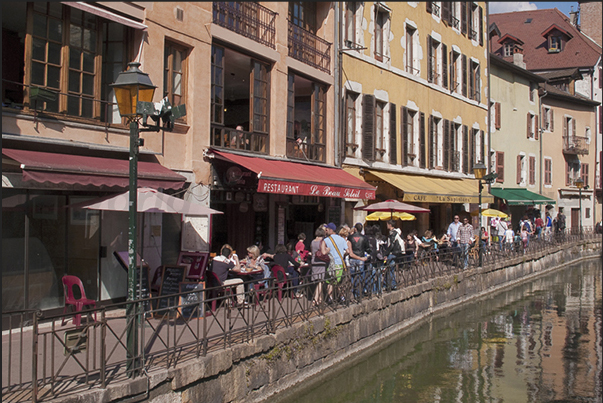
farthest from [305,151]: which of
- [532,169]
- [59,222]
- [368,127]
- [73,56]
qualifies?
[532,169]

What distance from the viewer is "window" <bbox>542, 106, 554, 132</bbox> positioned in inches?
1511

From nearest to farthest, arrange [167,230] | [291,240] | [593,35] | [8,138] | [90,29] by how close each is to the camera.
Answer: [8,138] → [90,29] → [167,230] → [291,240] → [593,35]

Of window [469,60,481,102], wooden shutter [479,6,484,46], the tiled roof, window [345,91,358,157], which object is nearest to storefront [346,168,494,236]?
window [345,91,358,157]

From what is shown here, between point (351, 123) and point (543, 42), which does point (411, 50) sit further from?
point (543, 42)

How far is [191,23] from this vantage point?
40.4 ft

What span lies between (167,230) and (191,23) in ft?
13.7

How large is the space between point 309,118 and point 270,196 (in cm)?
334

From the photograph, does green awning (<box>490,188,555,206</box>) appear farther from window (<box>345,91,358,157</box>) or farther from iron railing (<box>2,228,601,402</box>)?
iron railing (<box>2,228,601,402</box>)

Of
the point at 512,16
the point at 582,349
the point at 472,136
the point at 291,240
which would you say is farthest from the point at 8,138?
the point at 512,16

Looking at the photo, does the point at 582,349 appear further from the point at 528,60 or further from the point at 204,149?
the point at 528,60

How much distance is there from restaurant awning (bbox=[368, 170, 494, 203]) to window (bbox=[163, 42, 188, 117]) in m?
8.69

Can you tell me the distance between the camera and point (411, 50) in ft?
75.8

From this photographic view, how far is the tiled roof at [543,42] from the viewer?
4447cm

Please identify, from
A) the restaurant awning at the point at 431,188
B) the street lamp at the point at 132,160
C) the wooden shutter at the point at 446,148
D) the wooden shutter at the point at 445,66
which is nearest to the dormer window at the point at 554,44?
the restaurant awning at the point at 431,188
